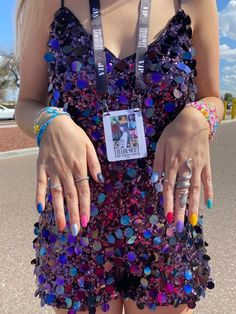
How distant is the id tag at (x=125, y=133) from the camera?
1275 mm

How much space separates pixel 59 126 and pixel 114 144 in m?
0.20

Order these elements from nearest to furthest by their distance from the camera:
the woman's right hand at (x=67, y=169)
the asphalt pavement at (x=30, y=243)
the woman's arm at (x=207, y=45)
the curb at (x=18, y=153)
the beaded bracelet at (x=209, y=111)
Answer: the woman's right hand at (x=67, y=169), the beaded bracelet at (x=209, y=111), the woman's arm at (x=207, y=45), the asphalt pavement at (x=30, y=243), the curb at (x=18, y=153)

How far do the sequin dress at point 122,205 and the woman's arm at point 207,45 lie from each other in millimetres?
45

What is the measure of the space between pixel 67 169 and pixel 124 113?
0.93 ft

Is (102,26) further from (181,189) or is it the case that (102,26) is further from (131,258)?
(131,258)

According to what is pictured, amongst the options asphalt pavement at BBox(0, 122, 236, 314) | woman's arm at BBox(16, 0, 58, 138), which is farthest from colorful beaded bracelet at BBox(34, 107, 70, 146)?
asphalt pavement at BBox(0, 122, 236, 314)

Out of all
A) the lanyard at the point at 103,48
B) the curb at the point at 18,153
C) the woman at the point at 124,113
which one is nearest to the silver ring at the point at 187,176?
the woman at the point at 124,113

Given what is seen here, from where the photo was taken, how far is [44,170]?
3.64ft

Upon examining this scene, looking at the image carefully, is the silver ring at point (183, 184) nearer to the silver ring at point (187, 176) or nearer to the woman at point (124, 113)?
the silver ring at point (187, 176)

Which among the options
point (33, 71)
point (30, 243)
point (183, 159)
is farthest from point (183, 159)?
point (30, 243)

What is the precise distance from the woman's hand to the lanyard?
0.19 meters

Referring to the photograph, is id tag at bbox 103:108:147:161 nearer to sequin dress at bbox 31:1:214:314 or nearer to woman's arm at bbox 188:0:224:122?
sequin dress at bbox 31:1:214:314

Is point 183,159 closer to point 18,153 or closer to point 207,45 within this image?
point 207,45

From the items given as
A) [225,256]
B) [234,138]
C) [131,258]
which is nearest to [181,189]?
[131,258]
